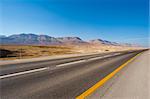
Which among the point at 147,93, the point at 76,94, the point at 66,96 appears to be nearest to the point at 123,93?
the point at 147,93

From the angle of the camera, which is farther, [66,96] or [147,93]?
[147,93]

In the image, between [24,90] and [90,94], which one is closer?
A: [90,94]

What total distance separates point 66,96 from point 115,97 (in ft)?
4.65

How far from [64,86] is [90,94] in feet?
4.10

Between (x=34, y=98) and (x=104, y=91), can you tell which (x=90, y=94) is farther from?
(x=34, y=98)

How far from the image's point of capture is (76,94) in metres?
4.82

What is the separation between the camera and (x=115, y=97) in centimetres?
463

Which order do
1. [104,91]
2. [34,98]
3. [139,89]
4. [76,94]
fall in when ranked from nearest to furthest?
[34,98]
[76,94]
[104,91]
[139,89]

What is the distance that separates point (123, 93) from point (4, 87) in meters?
4.03

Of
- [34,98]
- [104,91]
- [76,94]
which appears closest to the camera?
[34,98]

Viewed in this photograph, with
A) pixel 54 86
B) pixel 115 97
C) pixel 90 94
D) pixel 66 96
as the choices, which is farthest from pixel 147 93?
pixel 54 86

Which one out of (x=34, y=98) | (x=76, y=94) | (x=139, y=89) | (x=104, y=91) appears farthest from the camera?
(x=139, y=89)

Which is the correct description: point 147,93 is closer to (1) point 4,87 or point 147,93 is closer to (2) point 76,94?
(2) point 76,94

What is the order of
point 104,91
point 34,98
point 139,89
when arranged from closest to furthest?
point 34,98 → point 104,91 → point 139,89
